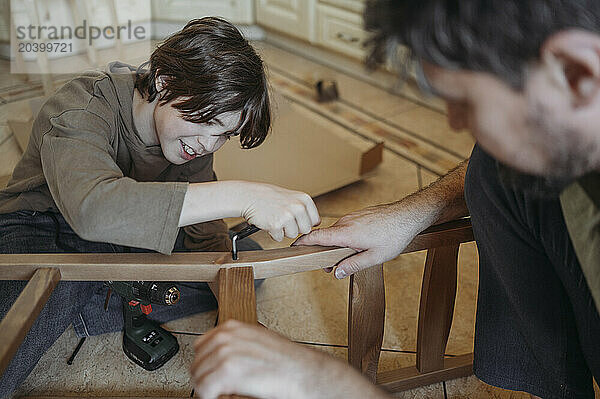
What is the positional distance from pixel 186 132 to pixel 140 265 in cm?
29

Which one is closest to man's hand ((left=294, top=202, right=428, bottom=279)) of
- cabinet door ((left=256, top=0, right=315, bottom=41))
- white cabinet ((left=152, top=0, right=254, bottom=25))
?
cabinet door ((left=256, top=0, right=315, bottom=41))

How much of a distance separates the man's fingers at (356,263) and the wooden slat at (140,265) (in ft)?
0.31

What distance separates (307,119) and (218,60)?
1.11 metres

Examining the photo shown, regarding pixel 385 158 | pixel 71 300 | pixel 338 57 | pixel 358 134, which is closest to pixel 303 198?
pixel 71 300

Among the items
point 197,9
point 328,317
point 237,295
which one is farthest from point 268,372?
point 197,9

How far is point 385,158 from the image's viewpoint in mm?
2004

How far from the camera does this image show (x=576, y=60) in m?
0.55

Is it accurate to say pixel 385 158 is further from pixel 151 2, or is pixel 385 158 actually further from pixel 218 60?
pixel 151 2

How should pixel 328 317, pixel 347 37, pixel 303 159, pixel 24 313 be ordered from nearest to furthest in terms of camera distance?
pixel 24 313, pixel 328 317, pixel 303 159, pixel 347 37

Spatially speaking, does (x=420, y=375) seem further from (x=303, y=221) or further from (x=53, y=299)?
(x=53, y=299)

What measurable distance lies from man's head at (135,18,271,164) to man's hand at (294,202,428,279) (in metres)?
0.26

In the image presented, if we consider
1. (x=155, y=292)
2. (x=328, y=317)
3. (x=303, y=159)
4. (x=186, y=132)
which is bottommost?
(x=328, y=317)

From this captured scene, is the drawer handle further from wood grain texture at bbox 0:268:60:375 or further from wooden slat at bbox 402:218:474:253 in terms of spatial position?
wood grain texture at bbox 0:268:60:375

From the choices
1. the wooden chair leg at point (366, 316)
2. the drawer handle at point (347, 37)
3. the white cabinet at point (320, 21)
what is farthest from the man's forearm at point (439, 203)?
the drawer handle at point (347, 37)
